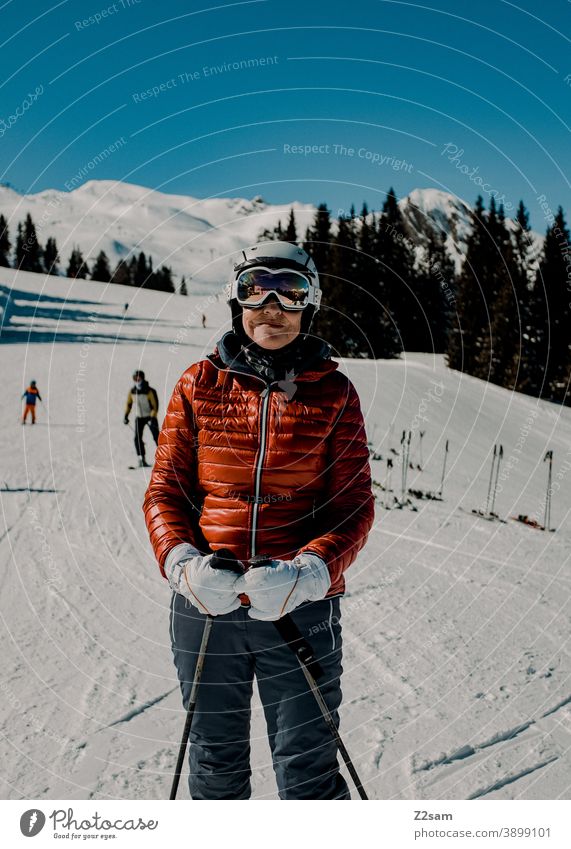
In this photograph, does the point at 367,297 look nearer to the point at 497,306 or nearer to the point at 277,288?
the point at 497,306

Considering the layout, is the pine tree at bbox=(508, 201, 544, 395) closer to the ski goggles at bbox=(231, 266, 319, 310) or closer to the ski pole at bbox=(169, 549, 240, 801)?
the ski goggles at bbox=(231, 266, 319, 310)

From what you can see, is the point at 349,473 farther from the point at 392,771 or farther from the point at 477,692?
the point at 477,692

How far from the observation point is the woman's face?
2836mm

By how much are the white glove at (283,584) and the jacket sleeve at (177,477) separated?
0.44 m

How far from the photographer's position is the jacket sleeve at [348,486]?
2.72 meters

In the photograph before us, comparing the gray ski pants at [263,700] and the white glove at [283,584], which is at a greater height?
the white glove at [283,584]

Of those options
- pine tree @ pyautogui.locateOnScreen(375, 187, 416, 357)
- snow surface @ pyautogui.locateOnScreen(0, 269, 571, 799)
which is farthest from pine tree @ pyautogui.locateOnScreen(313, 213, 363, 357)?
snow surface @ pyautogui.locateOnScreen(0, 269, 571, 799)

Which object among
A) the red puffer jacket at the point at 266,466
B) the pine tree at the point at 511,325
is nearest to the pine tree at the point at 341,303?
the pine tree at the point at 511,325

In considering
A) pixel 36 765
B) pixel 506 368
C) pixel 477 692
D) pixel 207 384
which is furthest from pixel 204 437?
pixel 506 368

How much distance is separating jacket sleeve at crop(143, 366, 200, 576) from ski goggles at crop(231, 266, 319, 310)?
1.37ft

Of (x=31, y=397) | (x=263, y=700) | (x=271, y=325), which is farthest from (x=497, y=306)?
(x=263, y=700)

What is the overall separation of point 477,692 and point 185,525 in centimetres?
292

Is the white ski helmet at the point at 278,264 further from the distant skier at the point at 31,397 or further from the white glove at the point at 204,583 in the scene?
the distant skier at the point at 31,397

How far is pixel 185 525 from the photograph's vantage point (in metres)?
2.79
